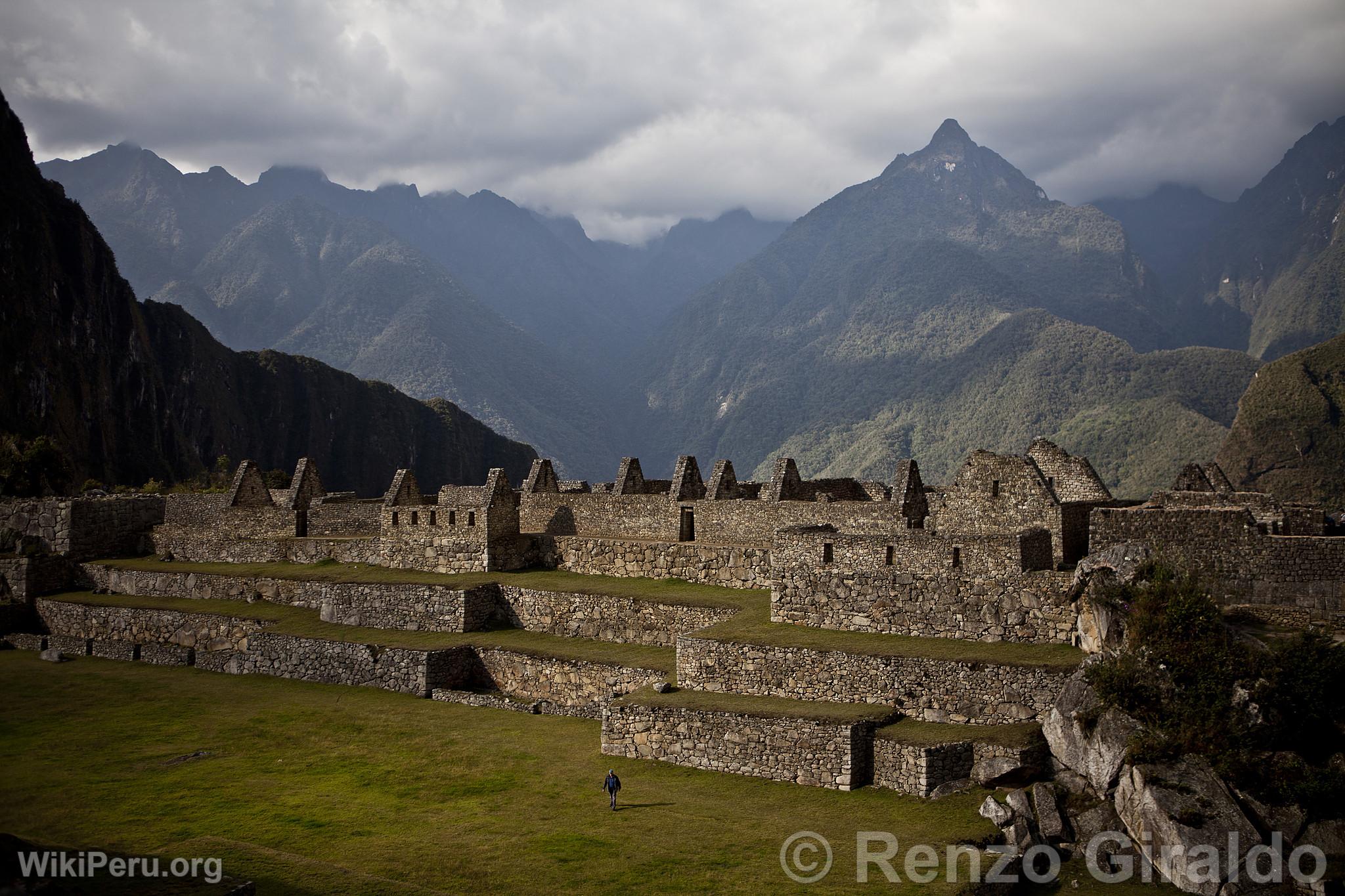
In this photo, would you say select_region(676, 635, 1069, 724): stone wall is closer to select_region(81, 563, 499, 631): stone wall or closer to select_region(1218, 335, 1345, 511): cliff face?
select_region(81, 563, 499, 631): stone wall

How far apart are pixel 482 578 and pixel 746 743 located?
480 inches

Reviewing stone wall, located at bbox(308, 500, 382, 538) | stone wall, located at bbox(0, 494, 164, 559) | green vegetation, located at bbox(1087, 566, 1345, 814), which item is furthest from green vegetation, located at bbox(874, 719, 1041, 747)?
stone wall, located at bbox(0, 494, 164, 559)

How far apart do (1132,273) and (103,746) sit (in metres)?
150

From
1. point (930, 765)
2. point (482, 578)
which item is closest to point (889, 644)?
point (930, 765)

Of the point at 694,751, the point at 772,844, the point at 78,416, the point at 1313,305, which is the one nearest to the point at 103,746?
the point at 694,751

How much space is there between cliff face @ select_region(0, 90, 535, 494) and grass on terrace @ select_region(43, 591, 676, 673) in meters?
79.4

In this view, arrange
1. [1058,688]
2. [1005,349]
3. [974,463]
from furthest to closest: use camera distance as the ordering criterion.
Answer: [1005,349] < [974,463] < [1058,688]

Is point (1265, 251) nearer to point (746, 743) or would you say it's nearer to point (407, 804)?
point (746, 743)

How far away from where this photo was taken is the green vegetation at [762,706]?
17.0 metres

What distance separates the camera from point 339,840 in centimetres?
1470

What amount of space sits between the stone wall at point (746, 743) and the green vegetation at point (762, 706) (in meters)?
0.10

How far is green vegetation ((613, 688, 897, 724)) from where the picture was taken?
16969 millimetres

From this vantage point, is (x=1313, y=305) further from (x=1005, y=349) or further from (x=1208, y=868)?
(x=1208, y=868)

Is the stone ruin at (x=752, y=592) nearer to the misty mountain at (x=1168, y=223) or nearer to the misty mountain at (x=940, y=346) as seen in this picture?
the misty mountain at (x=940, y=346)
